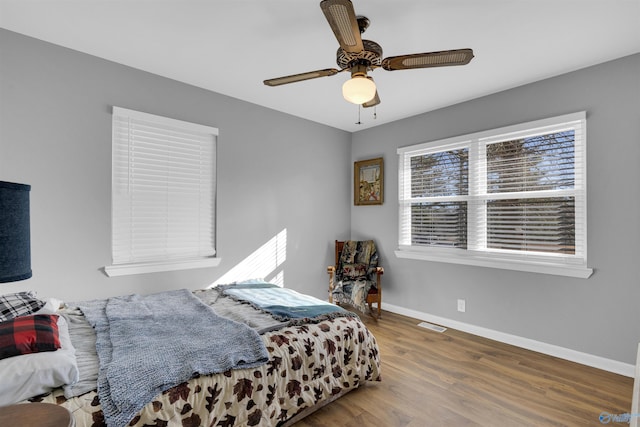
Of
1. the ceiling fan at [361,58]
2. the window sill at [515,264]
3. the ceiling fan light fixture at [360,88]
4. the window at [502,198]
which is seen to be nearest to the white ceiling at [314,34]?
the ceiling fan at [361,58]

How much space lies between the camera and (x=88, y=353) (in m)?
1.67

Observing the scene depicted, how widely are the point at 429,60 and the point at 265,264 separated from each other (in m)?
2.78

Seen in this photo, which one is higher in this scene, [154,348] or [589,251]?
[589,251]

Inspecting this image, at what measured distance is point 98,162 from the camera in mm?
2689

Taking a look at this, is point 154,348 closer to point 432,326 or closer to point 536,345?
point 432,326

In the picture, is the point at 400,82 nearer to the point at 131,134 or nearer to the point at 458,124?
the point at 458,124

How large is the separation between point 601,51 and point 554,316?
2277mm

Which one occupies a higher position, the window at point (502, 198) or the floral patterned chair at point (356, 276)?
the window at point (502, 198)

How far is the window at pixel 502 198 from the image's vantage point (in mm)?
2887

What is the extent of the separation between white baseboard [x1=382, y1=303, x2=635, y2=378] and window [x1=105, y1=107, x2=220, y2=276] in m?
2.65

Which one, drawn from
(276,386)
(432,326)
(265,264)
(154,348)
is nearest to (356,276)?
(432,326)

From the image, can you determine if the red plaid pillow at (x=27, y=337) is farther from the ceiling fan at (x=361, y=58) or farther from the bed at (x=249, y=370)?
the ceiling fan at (x=361, y=58)

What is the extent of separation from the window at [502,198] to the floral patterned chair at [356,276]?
43cm

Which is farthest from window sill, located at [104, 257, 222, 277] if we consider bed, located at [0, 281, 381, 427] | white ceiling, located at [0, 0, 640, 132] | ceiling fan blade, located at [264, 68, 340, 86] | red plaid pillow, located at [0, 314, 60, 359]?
ceiling fan blade, located at [264, 68, 340, 86]
